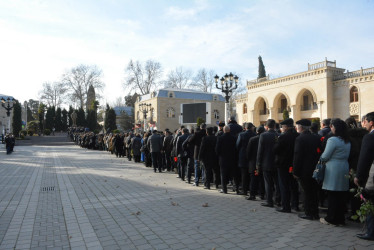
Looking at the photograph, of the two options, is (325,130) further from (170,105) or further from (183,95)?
(183,95)

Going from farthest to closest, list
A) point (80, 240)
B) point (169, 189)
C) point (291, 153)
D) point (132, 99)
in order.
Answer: point (132, 99) < point (169, 189) < point (291, 153) < point (80, 240)

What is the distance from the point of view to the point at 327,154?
16.3 feet

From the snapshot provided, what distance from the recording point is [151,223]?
5324 millimetres

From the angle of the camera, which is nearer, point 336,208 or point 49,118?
point 336,208

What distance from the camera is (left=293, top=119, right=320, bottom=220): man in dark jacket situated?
544 centimetres

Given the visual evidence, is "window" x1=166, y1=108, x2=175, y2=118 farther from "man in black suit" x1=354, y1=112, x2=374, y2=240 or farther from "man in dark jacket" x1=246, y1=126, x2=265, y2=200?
"man in black suit" x1=354, y1=112, x2=374, y2=240

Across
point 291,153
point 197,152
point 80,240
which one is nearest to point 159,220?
point 80,240

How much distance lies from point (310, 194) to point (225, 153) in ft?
9.46

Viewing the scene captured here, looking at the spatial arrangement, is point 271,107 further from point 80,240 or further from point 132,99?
point 132,99

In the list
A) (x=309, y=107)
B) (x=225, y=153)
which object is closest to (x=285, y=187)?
(x=225, y=153)

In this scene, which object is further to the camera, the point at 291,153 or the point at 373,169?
the point at 291,153

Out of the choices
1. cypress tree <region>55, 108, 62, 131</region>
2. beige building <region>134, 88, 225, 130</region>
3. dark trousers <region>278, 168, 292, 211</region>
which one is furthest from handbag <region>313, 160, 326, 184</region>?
cypress tree <region>55, 108, 62, 131</region>

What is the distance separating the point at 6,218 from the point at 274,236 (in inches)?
210

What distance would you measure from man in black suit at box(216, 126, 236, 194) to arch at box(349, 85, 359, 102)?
104 ft
